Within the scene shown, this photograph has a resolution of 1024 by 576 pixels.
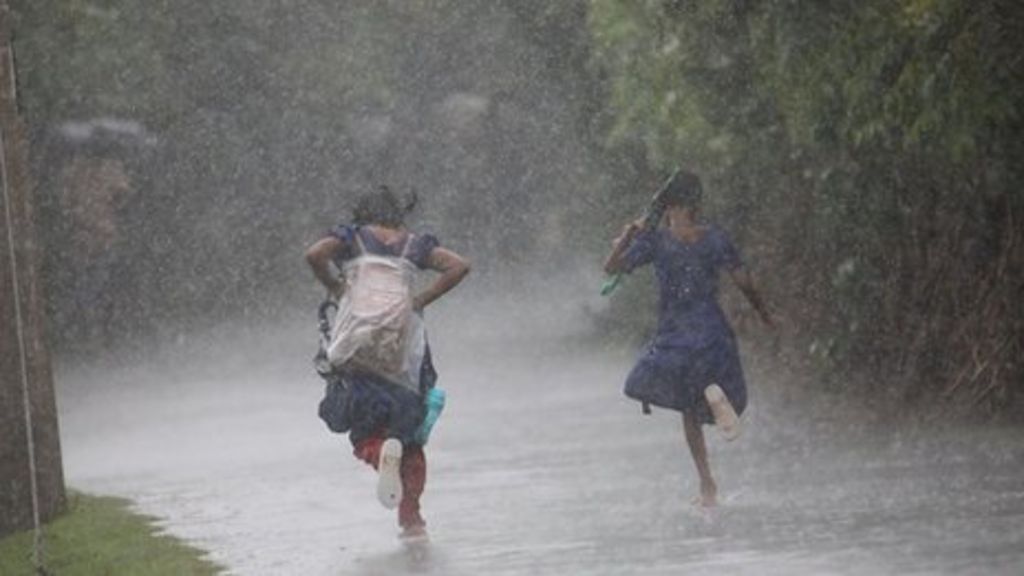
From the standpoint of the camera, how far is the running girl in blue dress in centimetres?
1488

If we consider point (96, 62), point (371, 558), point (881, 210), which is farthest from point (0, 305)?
point (96, 62)

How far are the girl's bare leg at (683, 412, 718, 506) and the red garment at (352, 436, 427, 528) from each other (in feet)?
4.54

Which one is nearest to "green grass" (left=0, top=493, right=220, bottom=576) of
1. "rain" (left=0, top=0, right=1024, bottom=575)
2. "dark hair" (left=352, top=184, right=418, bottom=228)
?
"rain" (left=0, top=0, right=1024, bottom=575)

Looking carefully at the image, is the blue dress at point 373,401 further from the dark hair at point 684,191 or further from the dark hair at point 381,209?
the dark hair at point 684,191

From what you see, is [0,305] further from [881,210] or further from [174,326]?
[174,326]

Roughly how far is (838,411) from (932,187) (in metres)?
1.85

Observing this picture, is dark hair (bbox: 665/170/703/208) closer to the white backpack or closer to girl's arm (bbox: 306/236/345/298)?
the white backpack

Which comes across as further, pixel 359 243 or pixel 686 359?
pixel 686 359

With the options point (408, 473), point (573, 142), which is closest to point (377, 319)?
point (408, 473)

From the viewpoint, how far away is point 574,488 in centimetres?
1627

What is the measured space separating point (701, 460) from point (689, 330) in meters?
0.77

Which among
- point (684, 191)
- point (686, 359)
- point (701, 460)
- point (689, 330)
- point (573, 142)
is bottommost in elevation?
point (701, 460)

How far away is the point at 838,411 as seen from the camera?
62.6 feet

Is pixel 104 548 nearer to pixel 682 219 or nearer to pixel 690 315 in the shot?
pixel 690 315
